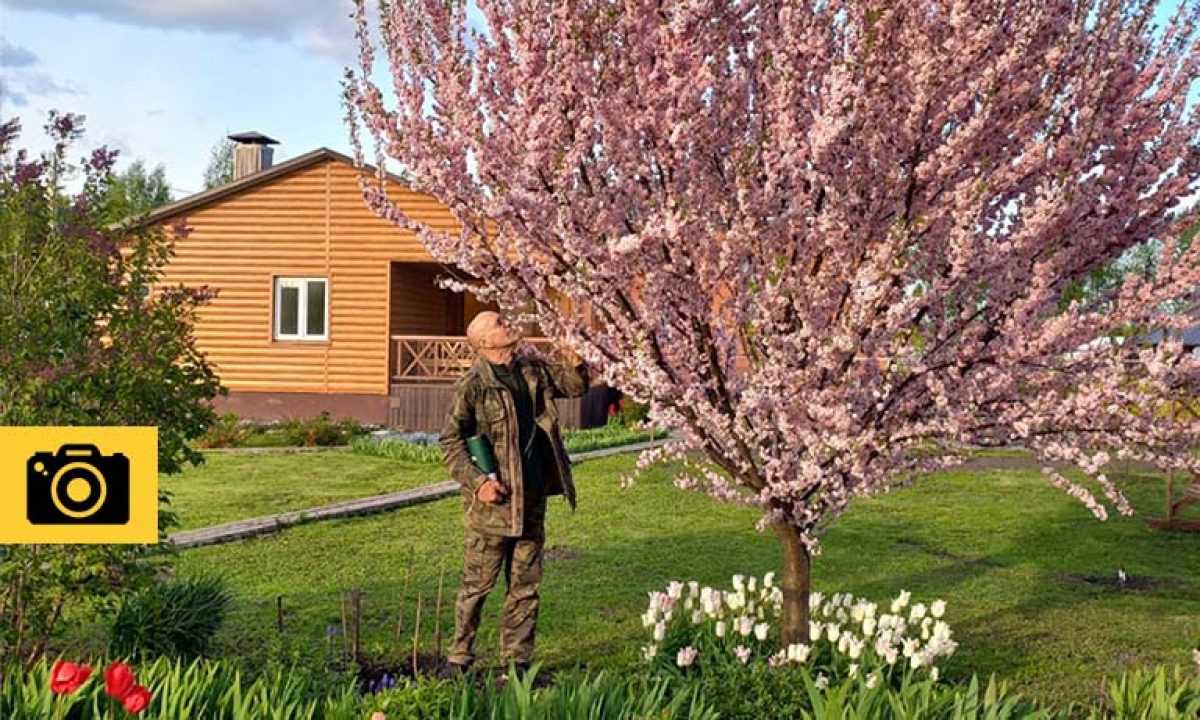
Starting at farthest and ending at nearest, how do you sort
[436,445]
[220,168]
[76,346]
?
1. [220,168]
2. [436,445]
3. [76,346]

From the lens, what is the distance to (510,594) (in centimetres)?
688

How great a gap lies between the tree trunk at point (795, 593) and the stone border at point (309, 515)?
5.67 metres

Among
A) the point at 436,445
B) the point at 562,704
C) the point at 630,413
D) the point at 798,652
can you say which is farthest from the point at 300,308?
the point at 562,704

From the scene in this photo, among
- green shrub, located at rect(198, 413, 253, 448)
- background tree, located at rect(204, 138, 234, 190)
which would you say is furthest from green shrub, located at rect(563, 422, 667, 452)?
background tree, located at rect(204, 138, 234, 190)

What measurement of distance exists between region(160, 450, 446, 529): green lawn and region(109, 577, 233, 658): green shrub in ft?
17.1

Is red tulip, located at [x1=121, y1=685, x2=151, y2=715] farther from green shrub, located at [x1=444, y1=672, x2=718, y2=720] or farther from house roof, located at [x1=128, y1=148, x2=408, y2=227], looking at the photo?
house roof, located at [x1=128, y1=148, x2=408, y2=227]

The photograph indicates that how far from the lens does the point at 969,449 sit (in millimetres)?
6449

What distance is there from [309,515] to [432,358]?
12117 mm

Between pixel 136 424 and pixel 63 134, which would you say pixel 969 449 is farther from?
pixel 63 134

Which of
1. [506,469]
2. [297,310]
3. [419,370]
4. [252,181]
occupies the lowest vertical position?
[506,469]

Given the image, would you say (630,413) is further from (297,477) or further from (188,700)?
(188,700)

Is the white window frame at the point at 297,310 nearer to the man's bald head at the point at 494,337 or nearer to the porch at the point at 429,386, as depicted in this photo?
the porch at the point at 429,386

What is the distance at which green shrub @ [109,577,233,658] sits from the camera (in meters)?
6.68

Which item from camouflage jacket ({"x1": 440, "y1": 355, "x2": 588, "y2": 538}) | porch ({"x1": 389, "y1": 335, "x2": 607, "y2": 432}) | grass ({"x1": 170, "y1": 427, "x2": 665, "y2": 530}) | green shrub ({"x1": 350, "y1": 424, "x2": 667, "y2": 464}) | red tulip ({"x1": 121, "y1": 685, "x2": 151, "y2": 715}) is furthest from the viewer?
porch ({"x1": 389, "y1": 335, "x2": 607, "y2": 432})
